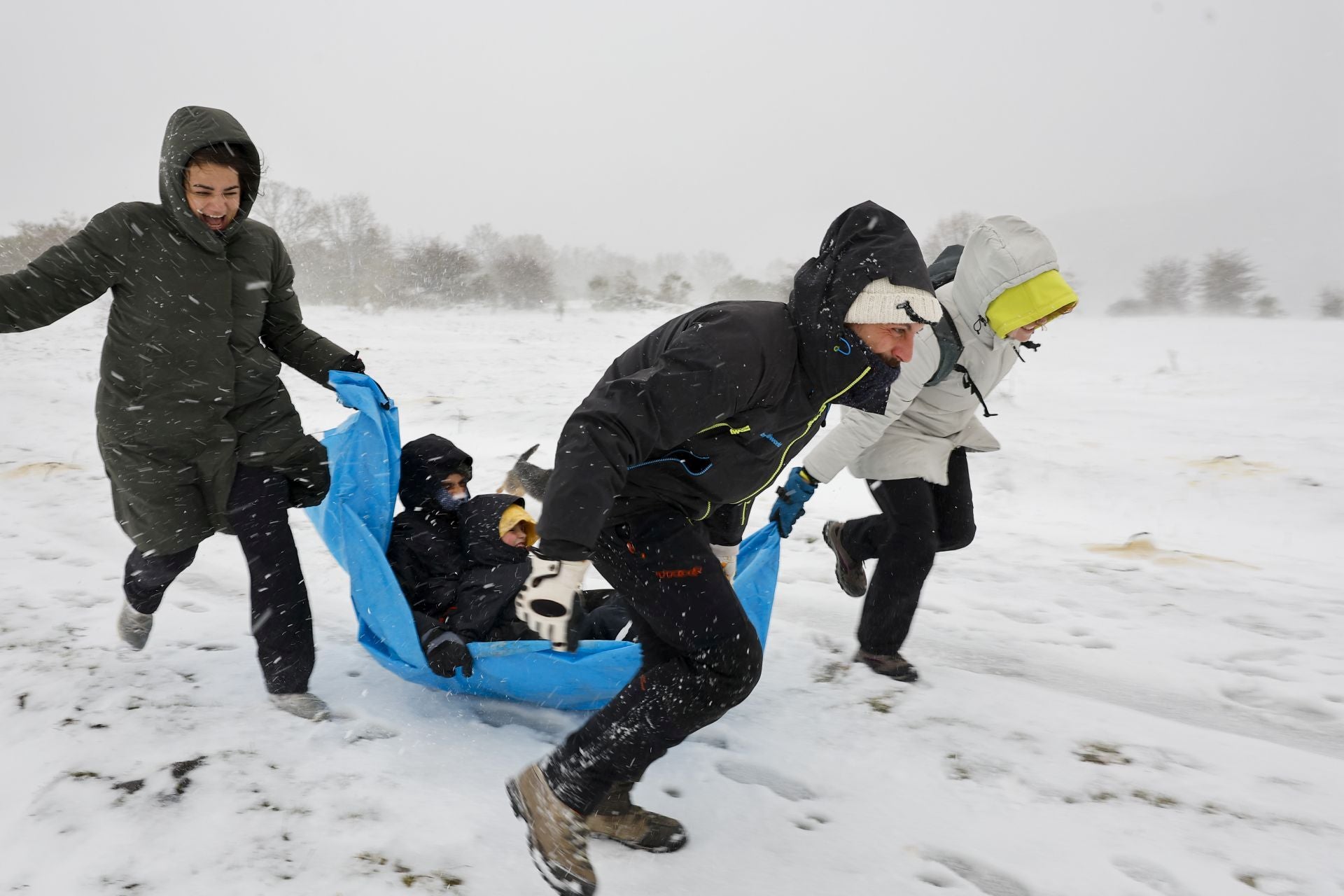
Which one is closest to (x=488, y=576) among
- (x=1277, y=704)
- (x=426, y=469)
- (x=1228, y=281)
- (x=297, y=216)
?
(x=426, y=469)

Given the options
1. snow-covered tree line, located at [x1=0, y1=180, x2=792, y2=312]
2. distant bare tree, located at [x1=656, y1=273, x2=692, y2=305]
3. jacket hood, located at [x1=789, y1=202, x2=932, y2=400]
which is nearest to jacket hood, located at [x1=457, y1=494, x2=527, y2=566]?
jacket hood, located at [x1=789, y1=202, x2=932, y2=400]

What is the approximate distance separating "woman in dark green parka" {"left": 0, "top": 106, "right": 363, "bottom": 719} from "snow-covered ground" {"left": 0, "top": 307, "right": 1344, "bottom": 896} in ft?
1.23

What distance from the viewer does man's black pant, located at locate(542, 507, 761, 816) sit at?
1.79 m

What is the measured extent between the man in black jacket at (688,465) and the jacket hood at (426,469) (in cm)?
127

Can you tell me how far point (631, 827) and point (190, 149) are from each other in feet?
6.91

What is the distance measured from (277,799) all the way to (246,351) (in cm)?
132

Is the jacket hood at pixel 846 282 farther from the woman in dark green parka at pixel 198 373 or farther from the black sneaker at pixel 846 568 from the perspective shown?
the woman in dark green parka at pixel 198 373

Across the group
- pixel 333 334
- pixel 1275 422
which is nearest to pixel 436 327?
pixel 333 334

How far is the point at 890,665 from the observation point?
9.75 feet

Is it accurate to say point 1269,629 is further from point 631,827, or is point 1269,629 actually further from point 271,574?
point 271,574

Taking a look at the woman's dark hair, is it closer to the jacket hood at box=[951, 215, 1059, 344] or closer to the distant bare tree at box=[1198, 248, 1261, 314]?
the jacket hood at box=[951, 215, 1059, 344]

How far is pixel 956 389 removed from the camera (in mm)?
2826

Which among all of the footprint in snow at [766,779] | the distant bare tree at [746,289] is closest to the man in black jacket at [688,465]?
the footprint in snow at [766,779]

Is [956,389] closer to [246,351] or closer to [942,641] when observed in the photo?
[942,641]
